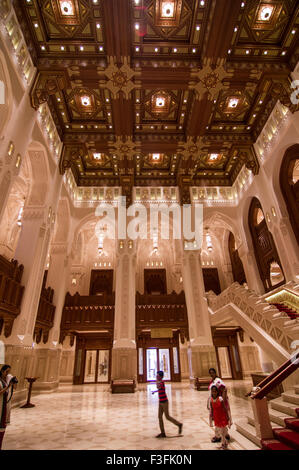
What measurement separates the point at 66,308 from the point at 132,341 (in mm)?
4183

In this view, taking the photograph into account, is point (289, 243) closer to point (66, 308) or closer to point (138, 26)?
point (138, 26)

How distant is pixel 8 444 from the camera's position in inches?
156

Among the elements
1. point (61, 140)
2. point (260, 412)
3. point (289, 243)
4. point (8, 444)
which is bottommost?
point (8, 444)

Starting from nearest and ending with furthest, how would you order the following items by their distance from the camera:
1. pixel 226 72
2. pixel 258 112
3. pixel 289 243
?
pixel 226 72 < pixel 289 243 < pixel 258 112

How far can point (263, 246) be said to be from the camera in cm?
1347

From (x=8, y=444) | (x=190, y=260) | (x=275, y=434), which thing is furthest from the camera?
(x=190, y=260)

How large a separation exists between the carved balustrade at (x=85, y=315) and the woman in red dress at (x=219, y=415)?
10.3 meters

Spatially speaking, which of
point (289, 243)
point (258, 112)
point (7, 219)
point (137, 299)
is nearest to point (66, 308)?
Answer: point (137, 299)

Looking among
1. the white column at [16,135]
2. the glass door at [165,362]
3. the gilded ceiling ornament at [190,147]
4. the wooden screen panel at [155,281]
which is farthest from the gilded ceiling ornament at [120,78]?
the glass door at [165,362]

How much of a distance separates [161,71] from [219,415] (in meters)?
10.6

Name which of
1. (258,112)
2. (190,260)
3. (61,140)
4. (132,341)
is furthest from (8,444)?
(258,112)

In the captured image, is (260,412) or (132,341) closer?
(260,412)

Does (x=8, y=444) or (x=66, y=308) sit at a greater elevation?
(x=66, y=308)

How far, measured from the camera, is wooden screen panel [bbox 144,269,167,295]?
56.7 feet
